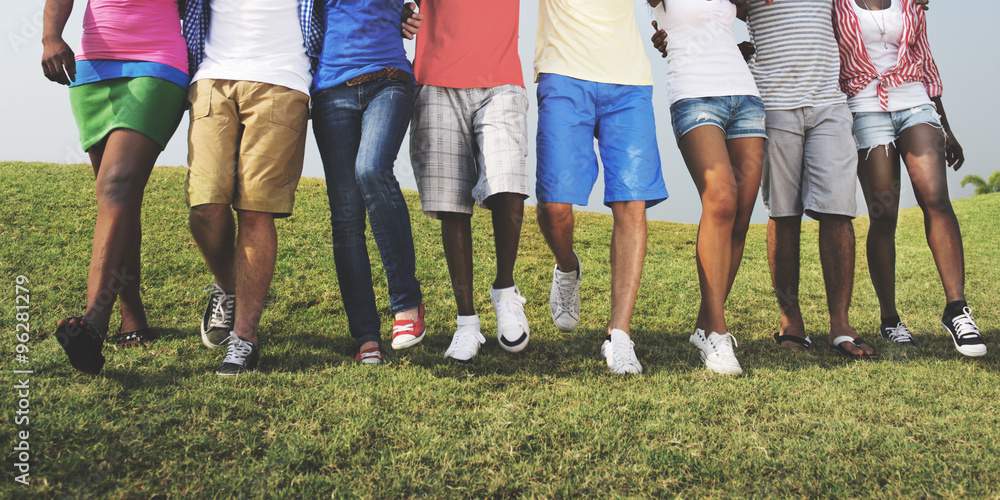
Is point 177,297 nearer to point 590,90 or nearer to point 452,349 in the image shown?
point 452,349

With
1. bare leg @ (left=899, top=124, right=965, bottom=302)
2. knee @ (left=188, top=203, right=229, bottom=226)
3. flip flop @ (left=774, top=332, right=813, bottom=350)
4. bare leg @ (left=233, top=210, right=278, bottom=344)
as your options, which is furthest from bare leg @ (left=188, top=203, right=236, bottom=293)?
bare leg @ (left=899, top=124, right=965, bottom=302)

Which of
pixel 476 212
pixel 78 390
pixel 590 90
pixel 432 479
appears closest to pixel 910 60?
pixel 590 90

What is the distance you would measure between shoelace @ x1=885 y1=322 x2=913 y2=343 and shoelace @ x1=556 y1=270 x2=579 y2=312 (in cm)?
219

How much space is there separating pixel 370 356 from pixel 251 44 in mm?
1655

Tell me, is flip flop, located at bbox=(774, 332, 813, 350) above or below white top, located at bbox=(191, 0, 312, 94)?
below

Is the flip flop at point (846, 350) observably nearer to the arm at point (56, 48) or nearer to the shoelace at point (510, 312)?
the shoelace at point (510, 312)

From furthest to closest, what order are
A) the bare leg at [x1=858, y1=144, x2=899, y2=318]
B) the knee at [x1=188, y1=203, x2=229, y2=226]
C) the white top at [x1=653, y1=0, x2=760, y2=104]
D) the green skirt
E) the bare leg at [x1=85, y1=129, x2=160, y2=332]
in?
the bare leg at [x1=858, y1=144, x2=899, y2=318] → the white top at [x1=653, y1=0, x2=760, y2=104] → the knee at [x1=188, y1=203, x2=229, y2=226] → the green skirt → the bare leg at [x1=85, y1=129, x2=160, y2=332]

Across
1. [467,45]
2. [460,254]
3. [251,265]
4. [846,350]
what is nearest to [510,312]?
[460,254]

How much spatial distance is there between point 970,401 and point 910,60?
2266mm

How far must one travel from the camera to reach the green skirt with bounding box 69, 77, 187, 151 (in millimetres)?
2869

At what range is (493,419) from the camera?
2436mm

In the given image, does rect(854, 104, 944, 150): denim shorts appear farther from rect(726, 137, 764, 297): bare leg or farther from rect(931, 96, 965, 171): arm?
rect(726, 137, 764, 297): bare leg

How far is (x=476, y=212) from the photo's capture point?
32.3 feet

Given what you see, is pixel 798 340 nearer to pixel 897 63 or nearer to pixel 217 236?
pixel 897 63
